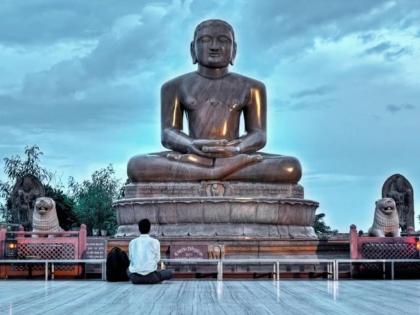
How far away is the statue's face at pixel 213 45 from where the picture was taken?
19.2 metres

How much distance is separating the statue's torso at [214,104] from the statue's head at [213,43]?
42cm

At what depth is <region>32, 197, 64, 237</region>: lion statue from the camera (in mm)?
16875

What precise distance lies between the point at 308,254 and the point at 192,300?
24.1 feet

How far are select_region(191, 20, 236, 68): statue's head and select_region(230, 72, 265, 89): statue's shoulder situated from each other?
40cm

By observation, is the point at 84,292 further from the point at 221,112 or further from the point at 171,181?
the point at 221,112

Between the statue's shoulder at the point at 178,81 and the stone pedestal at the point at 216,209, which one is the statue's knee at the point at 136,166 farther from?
the statue's shoulder at the point at 178,81

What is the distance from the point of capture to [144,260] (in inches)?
447

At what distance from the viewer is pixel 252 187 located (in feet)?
59.3

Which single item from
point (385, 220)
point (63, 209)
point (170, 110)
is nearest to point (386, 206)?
point (385, 220)

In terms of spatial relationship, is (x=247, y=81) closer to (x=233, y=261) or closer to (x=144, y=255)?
(x=233, y=261)

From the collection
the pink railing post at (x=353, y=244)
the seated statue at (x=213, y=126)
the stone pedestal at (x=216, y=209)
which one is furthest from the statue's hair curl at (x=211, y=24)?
the pink railing post at (x=353, y=244)

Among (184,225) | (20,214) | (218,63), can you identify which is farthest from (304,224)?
(20,214)

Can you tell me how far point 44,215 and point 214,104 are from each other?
14.5ft

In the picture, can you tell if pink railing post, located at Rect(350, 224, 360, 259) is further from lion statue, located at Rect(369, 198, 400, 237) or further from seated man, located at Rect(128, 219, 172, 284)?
seated man, located at Rect(128, 219, 172, 284)
